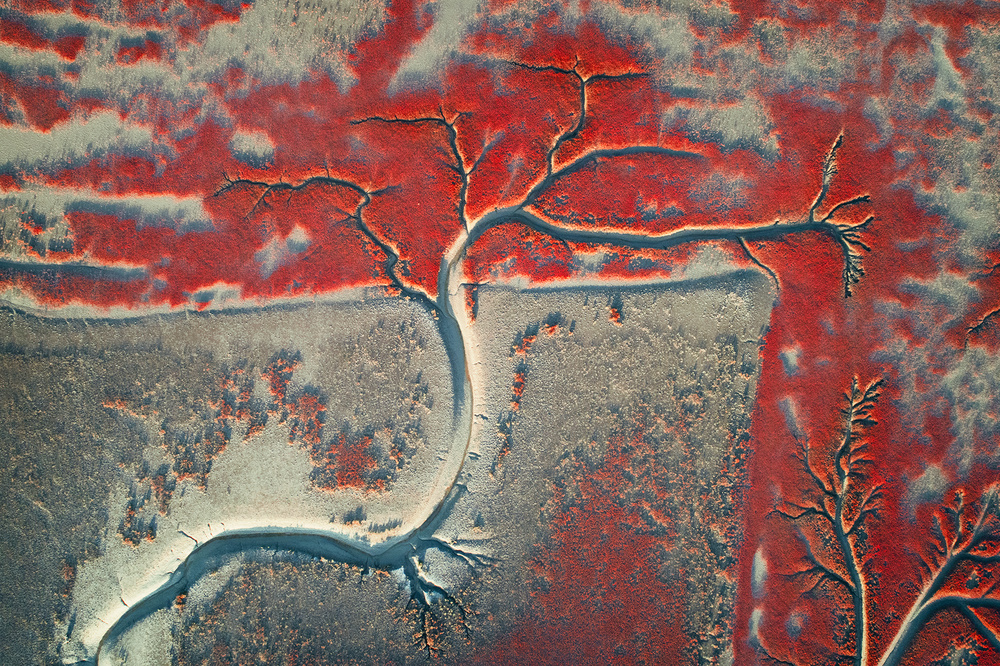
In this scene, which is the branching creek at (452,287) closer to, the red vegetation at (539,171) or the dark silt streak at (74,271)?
the red vegetation at (539,171)

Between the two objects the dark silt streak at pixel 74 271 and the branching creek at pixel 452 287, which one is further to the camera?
the dark silt streak at pixel 74 271

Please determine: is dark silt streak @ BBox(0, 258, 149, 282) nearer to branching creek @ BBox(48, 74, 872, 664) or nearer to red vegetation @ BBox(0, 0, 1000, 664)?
red vegetation @ BBox(0, 0, 1000, 664)

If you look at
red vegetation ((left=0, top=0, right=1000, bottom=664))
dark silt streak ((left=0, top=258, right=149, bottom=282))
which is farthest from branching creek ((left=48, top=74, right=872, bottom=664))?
dark silt streak ((left=0, top=258, right=149, bottom=282))

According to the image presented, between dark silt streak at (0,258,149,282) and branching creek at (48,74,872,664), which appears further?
dark silt streak at (0,258,149,282)

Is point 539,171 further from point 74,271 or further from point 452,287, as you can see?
point 74,271

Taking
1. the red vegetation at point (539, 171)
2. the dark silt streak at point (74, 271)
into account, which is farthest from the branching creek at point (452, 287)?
the dark silt streak at point (74, 271)

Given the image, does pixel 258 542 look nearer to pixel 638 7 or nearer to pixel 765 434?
pixel 765 434

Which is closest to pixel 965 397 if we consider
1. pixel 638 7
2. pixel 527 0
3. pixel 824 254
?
pixel 824 254

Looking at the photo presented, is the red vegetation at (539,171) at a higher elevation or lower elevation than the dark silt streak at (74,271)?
higher

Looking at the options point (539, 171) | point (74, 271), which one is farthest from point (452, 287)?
point (74, 271)

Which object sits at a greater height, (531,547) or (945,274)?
(945,274)

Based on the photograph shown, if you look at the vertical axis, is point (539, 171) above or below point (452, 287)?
above
